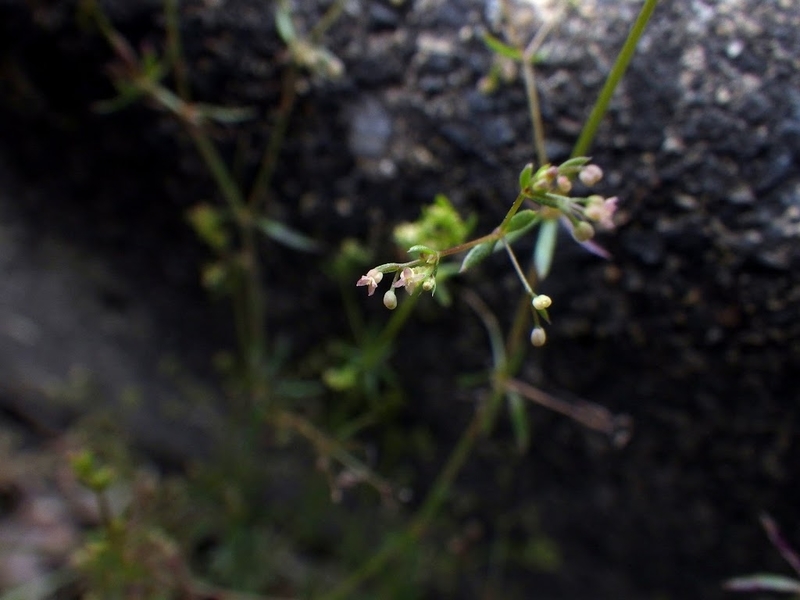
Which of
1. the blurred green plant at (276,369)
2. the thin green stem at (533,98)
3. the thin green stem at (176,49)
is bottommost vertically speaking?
the blurred green plant at (276,369)

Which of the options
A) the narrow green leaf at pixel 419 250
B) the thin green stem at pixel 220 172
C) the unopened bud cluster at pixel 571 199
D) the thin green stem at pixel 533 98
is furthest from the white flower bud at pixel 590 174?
the thin green stem at pixel 220 172

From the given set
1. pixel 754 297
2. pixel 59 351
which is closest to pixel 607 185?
pixel 754 297

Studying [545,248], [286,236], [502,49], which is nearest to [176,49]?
[286,236]

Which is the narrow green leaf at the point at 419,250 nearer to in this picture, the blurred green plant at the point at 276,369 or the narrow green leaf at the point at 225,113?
the blurred green plant at the point at 276,369

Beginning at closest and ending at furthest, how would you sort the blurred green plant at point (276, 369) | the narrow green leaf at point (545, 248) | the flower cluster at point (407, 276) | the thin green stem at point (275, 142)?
the flower cluster at point (407, 276), the narrow green leaf at point (545, 248), the blurred green plant at point (276, 369), the thin green stem at point (275, 142)

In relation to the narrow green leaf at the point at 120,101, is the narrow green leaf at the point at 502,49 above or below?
above

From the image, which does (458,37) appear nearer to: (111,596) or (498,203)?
(498,203)
